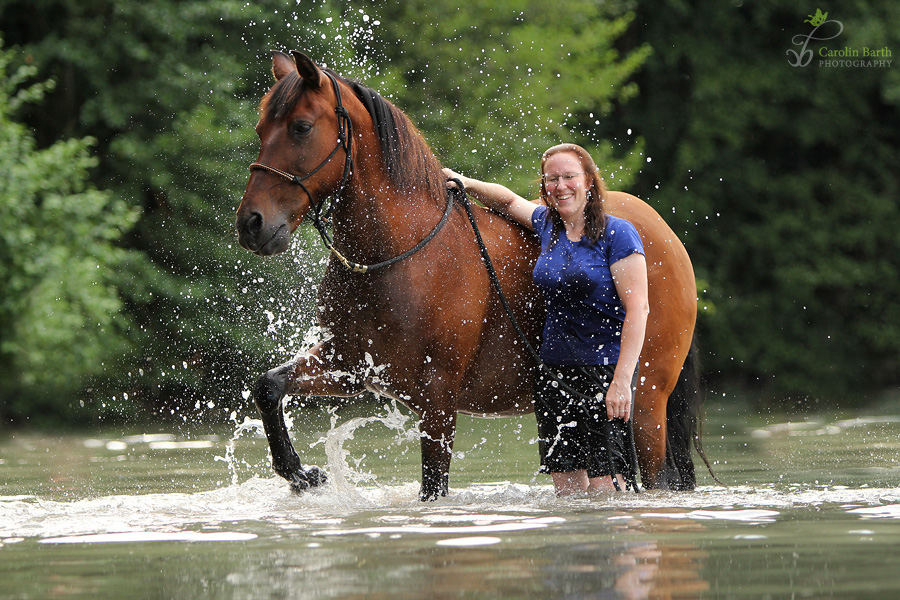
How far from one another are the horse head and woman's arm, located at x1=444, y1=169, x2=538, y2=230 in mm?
963

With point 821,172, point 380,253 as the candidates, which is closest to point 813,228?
point 821,172

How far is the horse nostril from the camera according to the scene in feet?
17.0

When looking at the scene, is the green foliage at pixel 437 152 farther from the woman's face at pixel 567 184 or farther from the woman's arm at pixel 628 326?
the woman's arm at pixel 628 326

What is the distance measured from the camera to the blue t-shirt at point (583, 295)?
566 centimetres

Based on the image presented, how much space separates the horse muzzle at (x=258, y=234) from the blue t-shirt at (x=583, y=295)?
4.21 feet

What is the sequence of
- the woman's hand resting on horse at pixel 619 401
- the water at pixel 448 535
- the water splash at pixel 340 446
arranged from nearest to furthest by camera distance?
the water at pixel 448 535 → the woman's hand resting on horse at pixel 619 401 → the water splash at pixel 340 446

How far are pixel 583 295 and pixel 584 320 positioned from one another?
0.45 feet

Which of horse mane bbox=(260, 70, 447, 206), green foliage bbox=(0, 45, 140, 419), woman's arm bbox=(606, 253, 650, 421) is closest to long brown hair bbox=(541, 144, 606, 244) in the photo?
woman's arm bbox=(606, 253, 650, 421)

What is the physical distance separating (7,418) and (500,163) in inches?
291

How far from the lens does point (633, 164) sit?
64.7 feet

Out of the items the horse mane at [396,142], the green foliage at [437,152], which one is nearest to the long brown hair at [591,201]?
the horse mane at [396,142]

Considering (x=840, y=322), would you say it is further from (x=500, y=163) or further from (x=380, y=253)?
(x=380, y=253)

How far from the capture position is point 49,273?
1356 centimetres

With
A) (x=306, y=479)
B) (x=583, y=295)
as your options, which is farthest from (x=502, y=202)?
(x=306, y=479)
